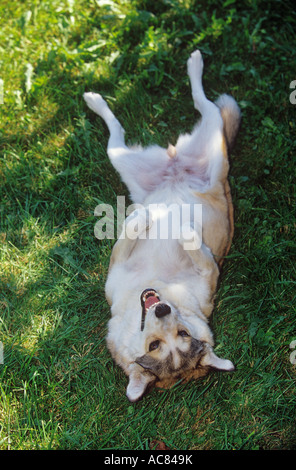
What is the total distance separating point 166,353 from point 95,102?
260 cm

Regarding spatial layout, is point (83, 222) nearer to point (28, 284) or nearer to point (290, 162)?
point (28, 284)

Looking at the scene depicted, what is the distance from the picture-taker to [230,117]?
13.1 feet

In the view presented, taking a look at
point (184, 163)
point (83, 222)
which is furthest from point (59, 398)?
point (184, 163)

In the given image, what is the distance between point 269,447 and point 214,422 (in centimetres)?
40

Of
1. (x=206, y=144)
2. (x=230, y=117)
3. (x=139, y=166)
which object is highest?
(x=230, y=117)

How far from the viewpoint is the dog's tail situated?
156 inches

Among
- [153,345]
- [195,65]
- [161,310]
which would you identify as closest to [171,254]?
[161,310]

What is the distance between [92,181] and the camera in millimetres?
4055

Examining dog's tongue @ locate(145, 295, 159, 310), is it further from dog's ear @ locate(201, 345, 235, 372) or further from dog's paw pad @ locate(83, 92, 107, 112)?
dog's paw pad @ locate(83, 92, 107, 112)

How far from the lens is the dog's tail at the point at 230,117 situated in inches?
156

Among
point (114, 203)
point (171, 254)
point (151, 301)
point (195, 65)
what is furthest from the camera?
point (195, 65)

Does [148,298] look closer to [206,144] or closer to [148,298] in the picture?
[148,298]

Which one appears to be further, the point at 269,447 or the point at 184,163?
the point at 184,163

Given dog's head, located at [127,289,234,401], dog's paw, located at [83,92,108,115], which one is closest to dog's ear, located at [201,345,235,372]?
dog's head, located at [127,289,234,401]
